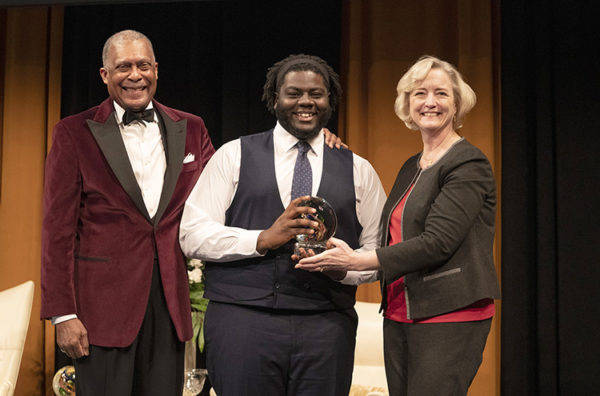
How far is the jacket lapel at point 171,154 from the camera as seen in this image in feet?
7.97

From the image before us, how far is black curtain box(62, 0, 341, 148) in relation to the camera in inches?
185

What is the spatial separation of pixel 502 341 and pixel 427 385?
251cm

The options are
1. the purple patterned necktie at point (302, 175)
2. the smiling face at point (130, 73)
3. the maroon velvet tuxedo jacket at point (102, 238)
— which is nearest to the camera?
the purple patterned necktie at point (302, 175)

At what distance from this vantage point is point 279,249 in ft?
7.39

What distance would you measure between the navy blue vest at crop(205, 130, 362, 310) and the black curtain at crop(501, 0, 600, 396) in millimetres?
2434

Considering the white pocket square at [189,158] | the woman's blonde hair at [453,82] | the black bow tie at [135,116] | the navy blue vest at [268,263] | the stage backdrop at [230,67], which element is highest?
the stage backdrop at [230,67]

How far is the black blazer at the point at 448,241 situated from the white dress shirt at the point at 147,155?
0.86 m

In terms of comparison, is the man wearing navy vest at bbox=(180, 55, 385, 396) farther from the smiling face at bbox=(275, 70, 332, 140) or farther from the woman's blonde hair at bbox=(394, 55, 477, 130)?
the woman's blonde hair at bbox=(394, 55, 477, 130)

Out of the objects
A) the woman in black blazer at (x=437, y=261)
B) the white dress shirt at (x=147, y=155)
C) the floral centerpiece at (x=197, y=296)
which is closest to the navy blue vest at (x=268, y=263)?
the woman in black blazer at (x=437, y=261)

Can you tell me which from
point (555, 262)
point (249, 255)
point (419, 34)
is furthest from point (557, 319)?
point (249, 255)

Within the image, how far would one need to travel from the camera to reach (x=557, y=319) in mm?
4375

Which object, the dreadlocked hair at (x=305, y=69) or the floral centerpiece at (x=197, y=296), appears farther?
the floral centerpiece at (x=197, y=296)

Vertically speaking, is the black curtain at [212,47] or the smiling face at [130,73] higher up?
the black curtain at [212,47]

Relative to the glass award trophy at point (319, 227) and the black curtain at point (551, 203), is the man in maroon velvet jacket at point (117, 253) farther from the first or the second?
the black curtain at point (551, 203)
